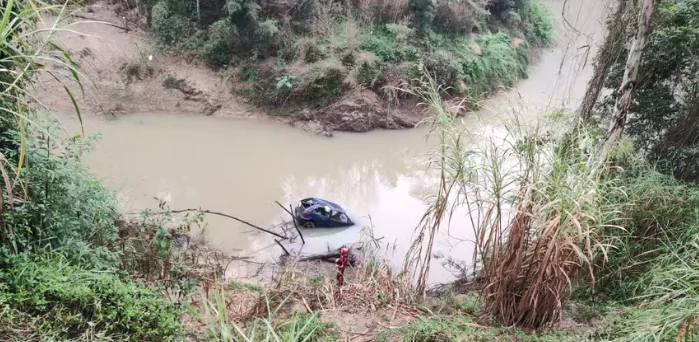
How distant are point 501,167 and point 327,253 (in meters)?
3.36

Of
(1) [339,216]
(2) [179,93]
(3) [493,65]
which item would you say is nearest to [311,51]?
(2) [179,93]

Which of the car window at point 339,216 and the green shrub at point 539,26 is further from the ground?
the green shrub at point 539,26

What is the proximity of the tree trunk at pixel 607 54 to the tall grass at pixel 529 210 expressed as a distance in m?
2.33

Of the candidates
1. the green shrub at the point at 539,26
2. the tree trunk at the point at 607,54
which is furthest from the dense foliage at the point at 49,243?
the green shrub at the point at 539,26

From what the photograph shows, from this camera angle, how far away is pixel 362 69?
1045 cm

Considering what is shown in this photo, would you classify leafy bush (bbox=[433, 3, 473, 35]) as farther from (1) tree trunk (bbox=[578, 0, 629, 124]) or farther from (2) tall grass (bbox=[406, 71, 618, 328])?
(2) tall grass (bbox=[406, 71, 618, 328])

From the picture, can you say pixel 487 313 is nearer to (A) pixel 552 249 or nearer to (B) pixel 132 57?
(A) pixel 552 249

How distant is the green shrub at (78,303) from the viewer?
1.99 m

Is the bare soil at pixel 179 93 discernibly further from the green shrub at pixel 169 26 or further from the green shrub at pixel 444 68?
the green shrub at pixel 444 68

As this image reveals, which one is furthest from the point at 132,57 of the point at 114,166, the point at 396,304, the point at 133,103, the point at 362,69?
the point at 396,304

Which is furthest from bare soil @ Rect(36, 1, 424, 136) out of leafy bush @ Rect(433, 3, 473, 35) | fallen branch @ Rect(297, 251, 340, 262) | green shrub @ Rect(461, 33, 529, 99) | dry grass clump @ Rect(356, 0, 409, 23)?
fallen branch @ Rect(297, 251, 340, 262)

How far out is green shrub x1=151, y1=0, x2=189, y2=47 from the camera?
1088 centimetres

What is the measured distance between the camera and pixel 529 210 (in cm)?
266

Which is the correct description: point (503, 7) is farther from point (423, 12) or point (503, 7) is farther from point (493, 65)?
point (423, 12)
